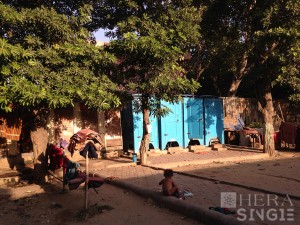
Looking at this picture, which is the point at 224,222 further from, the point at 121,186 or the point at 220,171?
the point at 220,171

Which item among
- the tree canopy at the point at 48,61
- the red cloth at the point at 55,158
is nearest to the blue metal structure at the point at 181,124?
the red cloth at the point at 55,158

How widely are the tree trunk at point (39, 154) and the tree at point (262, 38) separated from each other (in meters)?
7.58

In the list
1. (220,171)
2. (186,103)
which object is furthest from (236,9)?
(220,171)

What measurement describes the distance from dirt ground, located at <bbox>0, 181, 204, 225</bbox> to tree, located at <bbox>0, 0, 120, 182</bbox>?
2141 millimetres

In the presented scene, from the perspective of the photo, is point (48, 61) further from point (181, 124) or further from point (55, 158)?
point (181, 124)

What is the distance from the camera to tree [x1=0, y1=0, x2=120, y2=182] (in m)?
6.85

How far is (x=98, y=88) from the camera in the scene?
797 centimetres

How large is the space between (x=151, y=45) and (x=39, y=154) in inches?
174

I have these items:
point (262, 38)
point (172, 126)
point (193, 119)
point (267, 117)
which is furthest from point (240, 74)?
point (262, 38)

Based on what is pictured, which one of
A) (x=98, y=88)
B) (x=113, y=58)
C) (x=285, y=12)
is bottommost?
(x=98, y=88)

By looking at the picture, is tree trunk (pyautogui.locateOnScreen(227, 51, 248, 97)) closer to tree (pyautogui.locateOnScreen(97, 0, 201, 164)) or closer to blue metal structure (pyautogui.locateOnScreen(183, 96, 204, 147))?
blue metal structure (pyautogui.locateOnScreen(183, 96, 204, 147))

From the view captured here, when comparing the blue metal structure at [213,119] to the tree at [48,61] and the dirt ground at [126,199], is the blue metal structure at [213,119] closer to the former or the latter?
the dirt ground at [126,199]

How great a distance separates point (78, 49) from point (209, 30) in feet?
24.0

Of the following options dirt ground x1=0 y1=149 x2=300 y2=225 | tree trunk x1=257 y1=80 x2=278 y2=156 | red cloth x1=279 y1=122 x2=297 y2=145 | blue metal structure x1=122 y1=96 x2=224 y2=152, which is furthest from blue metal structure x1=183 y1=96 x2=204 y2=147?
dirt ground x1=0 y1=149 x2=300 y2=225
